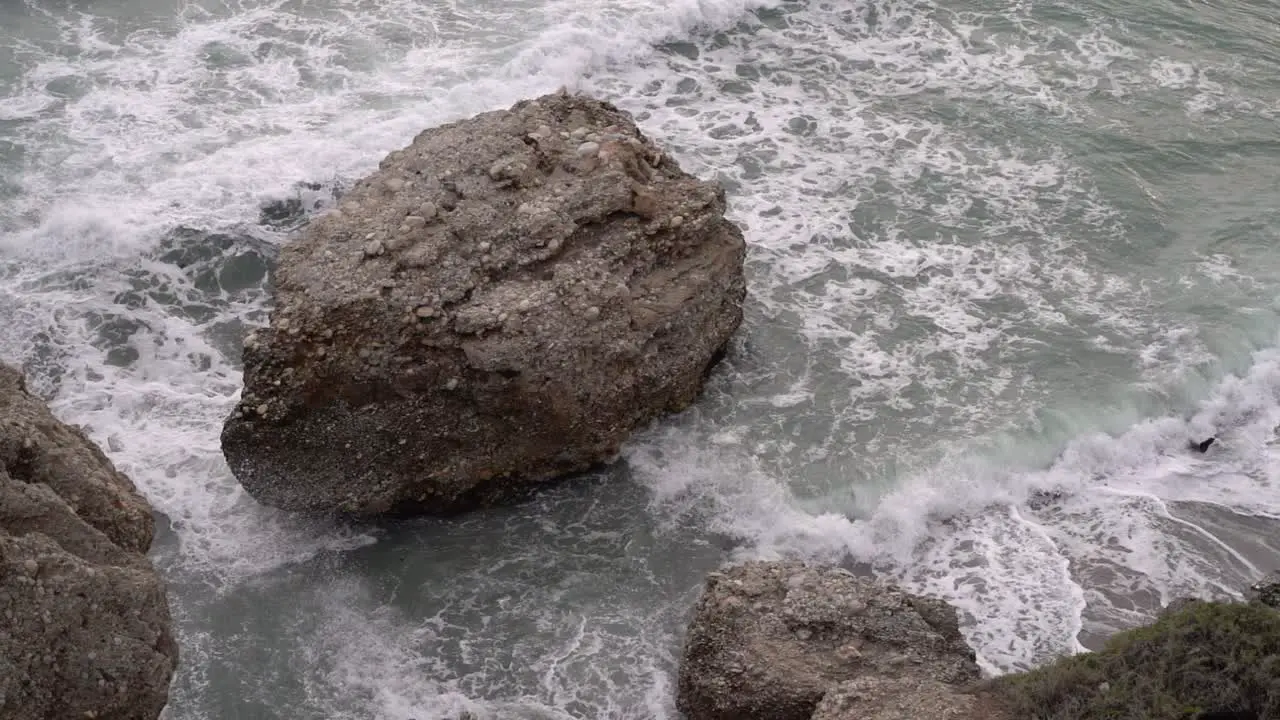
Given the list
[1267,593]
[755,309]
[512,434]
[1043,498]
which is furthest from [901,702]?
[755,309]

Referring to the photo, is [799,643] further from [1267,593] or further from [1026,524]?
[1267,593]

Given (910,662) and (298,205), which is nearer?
(910,662)

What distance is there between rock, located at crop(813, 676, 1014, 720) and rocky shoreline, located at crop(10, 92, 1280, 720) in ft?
0.06

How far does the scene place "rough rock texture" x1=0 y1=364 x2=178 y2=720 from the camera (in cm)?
673

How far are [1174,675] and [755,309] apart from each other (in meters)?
5.53

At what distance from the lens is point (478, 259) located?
981 centimetres

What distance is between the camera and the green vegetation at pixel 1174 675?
713 cm

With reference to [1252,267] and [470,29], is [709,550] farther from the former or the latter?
[470,29]

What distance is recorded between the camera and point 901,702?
7.73 metres

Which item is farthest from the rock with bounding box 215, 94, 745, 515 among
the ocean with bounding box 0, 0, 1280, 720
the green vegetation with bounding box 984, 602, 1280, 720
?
the green vegetation with bounding box 984, 602, 1280, 720

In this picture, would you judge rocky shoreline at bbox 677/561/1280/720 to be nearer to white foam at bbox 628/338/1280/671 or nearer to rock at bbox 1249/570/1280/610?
rock at bbox 1249/570/1280/610

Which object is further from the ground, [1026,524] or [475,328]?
[475,328]

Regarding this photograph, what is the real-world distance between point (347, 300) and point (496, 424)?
140 centimetres

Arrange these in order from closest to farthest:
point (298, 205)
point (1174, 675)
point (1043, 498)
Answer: point (1174, 675) → point (1043, 498) → point (298, 205)
